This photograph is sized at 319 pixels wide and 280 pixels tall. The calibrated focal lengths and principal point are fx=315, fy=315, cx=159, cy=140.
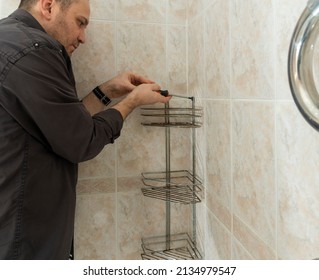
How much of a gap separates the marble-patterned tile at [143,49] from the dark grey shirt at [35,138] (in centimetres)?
35

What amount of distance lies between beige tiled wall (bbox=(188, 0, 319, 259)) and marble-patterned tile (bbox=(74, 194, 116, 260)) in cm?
39

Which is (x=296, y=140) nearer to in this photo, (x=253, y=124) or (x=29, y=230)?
(x=253, y=124)

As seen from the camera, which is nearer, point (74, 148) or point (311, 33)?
point (311, 33)

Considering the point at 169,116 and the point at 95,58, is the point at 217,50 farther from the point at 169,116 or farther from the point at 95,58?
the point at 95,58

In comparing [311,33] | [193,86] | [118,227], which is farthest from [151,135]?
[311,33]

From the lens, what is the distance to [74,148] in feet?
2.89

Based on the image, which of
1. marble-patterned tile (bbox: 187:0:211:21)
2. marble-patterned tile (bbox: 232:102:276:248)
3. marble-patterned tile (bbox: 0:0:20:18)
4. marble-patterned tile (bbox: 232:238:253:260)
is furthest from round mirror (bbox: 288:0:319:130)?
marble-patterned tile (bbox: 0:0:20:18)

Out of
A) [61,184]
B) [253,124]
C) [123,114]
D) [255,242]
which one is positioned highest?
[123,114]

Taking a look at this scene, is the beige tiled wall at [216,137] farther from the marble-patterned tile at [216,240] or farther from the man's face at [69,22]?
the man's face at [69,22]

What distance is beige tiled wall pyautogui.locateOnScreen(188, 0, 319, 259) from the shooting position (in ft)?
2.04

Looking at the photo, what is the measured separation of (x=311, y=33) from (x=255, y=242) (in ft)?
1.86

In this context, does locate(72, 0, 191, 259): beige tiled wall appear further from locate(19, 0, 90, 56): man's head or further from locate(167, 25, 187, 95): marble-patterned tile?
locate(19, 0, 90, 56): man's head

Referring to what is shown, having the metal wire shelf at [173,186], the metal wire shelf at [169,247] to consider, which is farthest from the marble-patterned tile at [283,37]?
the metal wire shelf at [169,247]

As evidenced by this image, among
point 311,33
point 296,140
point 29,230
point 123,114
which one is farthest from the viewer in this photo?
point 123,114
